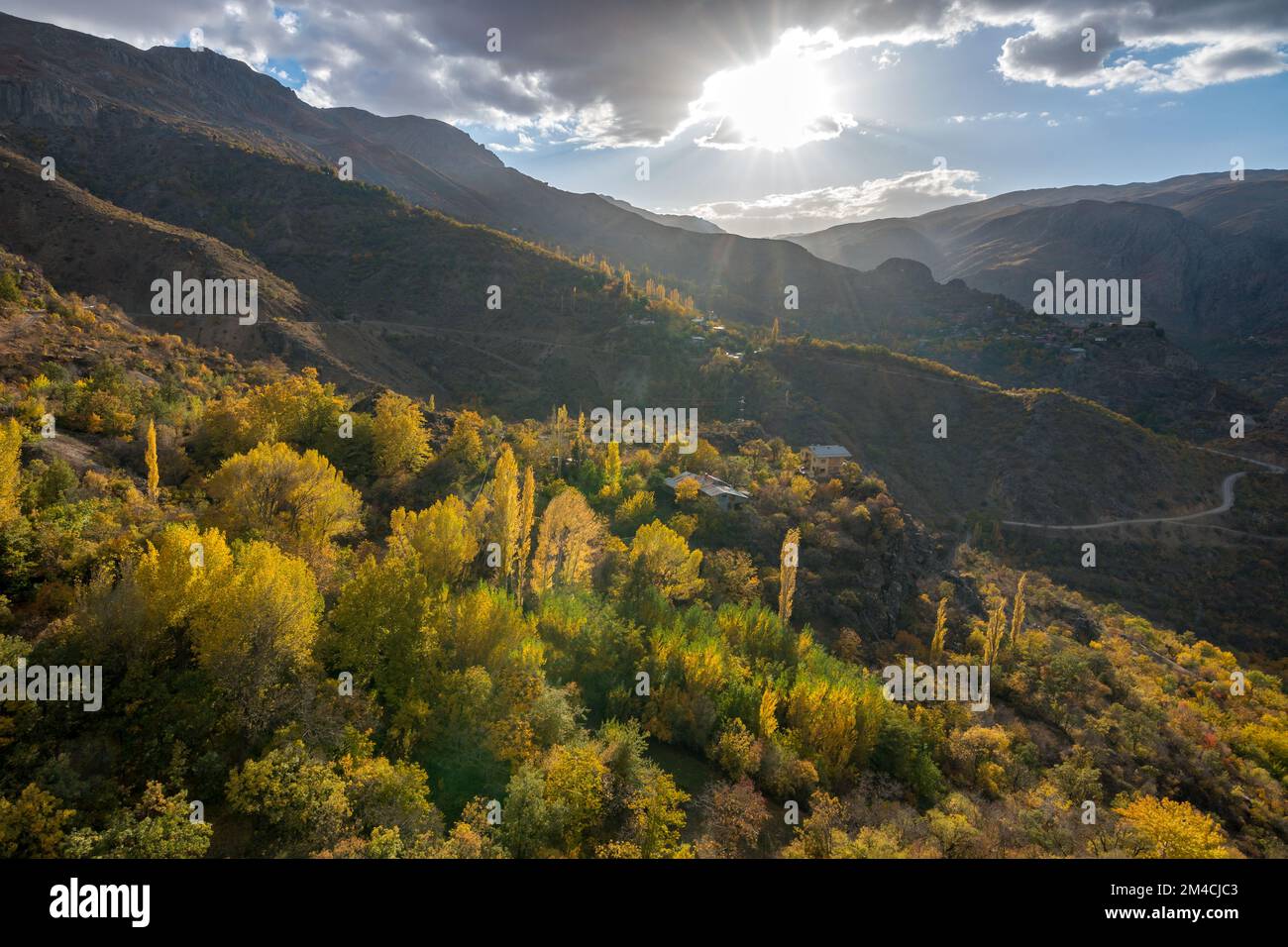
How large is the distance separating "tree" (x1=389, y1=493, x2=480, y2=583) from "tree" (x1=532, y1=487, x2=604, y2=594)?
9.54 ft

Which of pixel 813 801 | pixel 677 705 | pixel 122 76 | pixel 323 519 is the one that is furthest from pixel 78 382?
pixel 122 76

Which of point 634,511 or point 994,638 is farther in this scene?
point 634,511

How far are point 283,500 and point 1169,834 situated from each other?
25.6 meters

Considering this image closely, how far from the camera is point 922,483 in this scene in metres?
65.6

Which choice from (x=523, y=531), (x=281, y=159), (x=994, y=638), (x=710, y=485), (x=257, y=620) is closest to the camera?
(x=257, y=620)

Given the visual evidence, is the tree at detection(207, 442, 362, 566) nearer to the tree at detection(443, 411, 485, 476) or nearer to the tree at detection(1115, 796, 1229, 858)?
the tree at detection(443, 411, 485, 476)

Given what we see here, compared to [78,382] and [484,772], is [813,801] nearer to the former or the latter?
[484,772]

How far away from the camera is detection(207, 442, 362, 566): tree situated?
59.3 ft

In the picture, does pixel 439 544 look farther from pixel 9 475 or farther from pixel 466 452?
pixel 466 452

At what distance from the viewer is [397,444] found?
28.5 metres

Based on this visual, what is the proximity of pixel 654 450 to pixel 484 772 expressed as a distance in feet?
108

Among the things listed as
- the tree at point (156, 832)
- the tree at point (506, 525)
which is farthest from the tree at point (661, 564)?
the tree at point (156, 832)

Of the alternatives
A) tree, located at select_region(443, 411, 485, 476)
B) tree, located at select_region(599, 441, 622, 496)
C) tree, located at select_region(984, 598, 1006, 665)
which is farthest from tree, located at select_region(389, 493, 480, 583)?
tree, located at select_region(984, 598, 1006, 665)

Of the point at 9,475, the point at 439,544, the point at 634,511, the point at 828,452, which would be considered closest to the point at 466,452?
the point at 634,511
